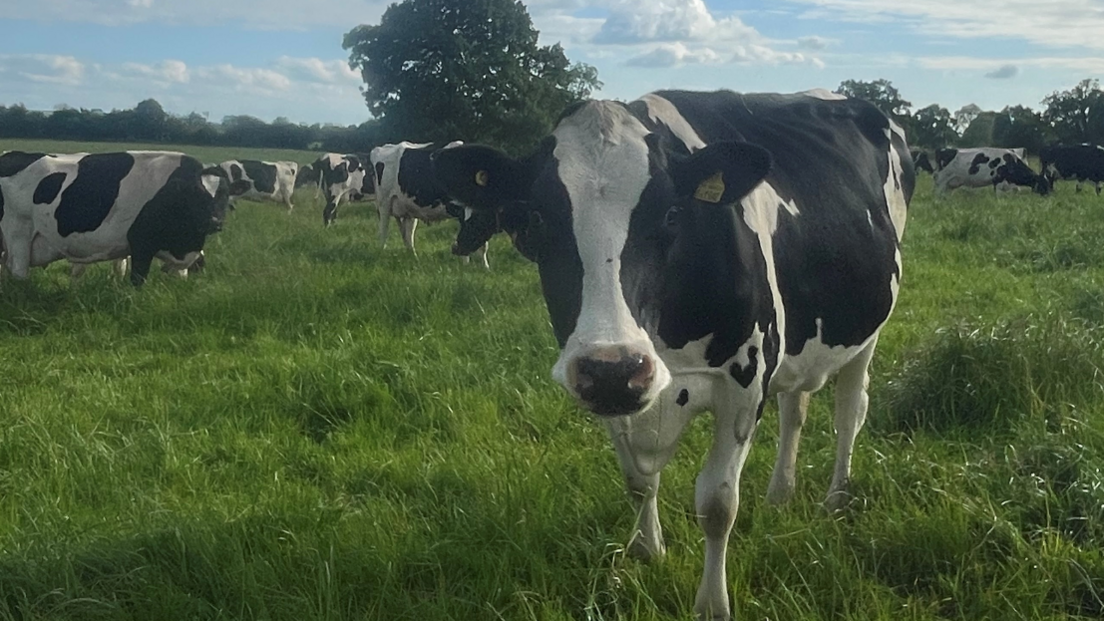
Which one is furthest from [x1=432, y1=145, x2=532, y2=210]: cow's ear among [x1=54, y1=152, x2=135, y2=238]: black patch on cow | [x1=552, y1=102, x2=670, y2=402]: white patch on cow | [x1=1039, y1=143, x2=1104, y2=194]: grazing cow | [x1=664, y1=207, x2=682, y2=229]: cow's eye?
[x1=1039, y1=143, x2=1104, y2=194]: grazing cow

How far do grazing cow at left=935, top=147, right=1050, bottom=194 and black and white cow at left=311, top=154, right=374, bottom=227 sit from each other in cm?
1632

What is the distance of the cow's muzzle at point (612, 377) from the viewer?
2201mm

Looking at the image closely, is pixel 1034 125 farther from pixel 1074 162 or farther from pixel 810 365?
pixel 810 365

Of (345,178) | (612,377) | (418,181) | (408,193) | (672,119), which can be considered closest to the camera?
(612,377)

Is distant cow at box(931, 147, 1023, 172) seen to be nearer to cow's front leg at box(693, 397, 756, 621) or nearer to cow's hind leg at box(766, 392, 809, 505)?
cow's hind leg at box(766, 392, 809, 505)

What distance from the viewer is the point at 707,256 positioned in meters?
2.72

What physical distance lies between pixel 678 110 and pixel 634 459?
4.01 feet

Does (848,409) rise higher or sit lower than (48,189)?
lower

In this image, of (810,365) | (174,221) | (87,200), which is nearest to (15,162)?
(87,200)

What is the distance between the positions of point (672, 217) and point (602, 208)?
22 centimetres

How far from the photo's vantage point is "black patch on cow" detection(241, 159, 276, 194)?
25.0 metres

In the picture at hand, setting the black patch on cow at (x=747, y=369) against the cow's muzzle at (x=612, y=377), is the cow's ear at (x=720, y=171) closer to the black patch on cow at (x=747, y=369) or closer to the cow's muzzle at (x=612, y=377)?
the black patch on cow at (x=747, y=369)

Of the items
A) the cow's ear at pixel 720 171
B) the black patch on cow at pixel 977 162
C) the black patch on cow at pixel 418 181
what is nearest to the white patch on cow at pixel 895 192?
the cow's ear at pixel 720 171

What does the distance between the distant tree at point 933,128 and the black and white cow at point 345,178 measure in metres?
33.4
